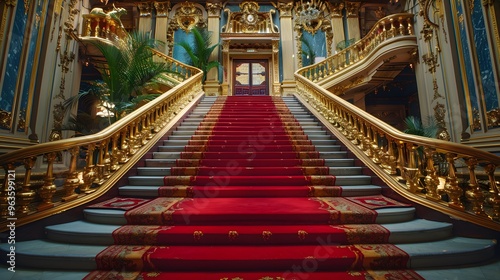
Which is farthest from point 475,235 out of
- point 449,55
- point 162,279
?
point 449,55

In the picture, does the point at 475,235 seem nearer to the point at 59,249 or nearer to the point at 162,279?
the point at 162,279

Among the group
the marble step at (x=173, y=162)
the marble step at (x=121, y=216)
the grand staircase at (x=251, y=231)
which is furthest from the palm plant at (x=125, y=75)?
the marble step at (x=121, y=216)

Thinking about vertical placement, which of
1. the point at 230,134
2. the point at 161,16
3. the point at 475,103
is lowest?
Result: the point at 230,134

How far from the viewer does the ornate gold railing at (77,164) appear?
6.73 ft

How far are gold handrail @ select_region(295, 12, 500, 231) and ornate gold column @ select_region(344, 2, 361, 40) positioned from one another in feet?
26.7

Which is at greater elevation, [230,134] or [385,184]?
[230,134]

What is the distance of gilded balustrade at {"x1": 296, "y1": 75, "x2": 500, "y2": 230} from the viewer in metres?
2.13

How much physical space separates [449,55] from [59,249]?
7241 millimetres

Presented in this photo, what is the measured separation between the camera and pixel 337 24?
11055 millimetres

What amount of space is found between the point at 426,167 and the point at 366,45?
20.8 ft

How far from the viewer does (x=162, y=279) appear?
164 centimetres

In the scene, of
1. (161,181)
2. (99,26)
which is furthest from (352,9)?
(161,181)

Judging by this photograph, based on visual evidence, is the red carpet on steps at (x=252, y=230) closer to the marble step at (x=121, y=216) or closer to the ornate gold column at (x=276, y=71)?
the marble step at (x=121, y=216)

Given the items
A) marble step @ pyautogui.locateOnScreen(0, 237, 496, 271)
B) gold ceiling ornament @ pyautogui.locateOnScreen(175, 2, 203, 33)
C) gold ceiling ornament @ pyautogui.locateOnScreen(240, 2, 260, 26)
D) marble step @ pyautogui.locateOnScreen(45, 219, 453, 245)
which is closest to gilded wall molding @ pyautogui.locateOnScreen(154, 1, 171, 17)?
gold ceiling ornament @ pyautogui.locateOnScreen(175, 2, 203, 33)
